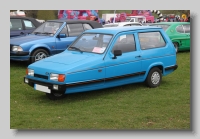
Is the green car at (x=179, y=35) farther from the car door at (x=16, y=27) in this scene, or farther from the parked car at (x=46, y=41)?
the car door at (x=16, y=27)

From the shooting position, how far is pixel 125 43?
779cm

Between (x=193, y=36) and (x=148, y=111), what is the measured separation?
1.96 metres

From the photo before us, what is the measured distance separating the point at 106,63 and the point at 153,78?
173 cm

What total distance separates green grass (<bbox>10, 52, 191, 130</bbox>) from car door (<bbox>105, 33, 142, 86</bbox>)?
1.33 ft

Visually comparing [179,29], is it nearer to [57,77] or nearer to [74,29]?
[74,29]

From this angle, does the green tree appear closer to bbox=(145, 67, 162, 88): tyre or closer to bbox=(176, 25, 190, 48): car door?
bbox=(176, 25, 190, 48): car door

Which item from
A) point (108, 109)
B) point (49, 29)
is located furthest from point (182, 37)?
point (108, 109)

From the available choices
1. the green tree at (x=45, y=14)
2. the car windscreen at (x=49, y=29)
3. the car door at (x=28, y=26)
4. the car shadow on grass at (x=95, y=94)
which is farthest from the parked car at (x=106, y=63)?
the green tree at (x=45, y=14)

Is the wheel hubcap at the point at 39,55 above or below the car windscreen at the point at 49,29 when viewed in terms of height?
below

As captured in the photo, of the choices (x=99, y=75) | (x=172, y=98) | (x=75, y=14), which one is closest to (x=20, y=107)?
(x=99, y=75)

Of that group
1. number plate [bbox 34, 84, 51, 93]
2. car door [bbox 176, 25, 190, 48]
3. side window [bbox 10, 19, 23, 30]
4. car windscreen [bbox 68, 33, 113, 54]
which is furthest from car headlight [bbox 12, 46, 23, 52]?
car door [bbox 176, 25, 190, 48]

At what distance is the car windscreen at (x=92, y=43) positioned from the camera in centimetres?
752

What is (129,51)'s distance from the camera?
7.78m

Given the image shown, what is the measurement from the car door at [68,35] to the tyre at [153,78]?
3.92 m
